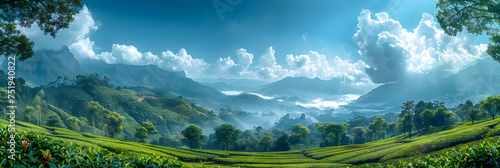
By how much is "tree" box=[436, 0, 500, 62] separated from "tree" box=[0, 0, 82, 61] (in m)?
20.0

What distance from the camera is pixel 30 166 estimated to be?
4238 millimetres

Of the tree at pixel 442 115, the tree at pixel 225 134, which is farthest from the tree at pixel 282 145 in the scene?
the tree at pixel 442 115

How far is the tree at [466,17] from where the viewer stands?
1213cm

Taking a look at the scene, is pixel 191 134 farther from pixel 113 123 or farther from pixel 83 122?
pixel 83 122

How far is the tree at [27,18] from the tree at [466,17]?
65.6 ft

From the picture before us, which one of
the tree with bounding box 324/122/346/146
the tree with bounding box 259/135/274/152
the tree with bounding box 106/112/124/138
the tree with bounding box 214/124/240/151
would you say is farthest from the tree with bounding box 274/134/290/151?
the tree with bounding box 106/112/124/138

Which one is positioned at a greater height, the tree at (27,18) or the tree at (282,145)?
the tree at (27,18)

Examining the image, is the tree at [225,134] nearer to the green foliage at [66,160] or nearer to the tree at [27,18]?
the tree at [27,18]

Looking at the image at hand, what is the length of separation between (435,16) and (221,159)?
1662 centimetres

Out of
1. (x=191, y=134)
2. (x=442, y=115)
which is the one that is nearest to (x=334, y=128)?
(x=442, y=115)

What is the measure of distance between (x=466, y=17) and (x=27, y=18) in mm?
23536

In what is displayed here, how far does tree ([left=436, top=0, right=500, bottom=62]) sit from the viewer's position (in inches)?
478

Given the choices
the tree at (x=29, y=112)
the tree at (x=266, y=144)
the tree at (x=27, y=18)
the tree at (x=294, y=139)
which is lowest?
the tree at (x=266, y=144)

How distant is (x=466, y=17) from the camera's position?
12531mm
